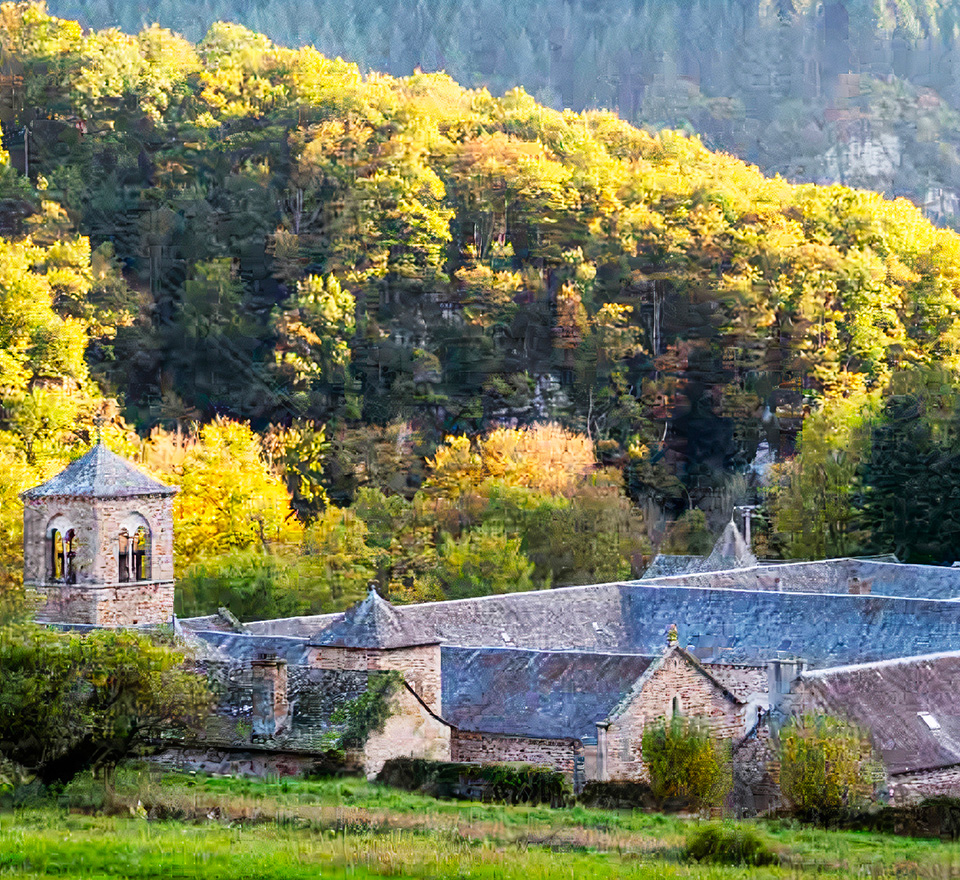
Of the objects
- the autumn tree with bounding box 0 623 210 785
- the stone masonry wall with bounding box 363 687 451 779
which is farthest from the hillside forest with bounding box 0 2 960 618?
the autumn tree with bounding box 0 623 210 785

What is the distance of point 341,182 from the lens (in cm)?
10425

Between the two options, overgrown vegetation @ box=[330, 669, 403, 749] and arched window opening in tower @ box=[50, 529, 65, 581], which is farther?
arched window opening in tower @ box=[50, 529, 65, 581]

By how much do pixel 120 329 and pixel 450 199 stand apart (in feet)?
62.6

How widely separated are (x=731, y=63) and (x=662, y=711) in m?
144

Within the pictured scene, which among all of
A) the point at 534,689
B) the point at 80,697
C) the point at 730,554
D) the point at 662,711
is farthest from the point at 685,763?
the point at 730,554

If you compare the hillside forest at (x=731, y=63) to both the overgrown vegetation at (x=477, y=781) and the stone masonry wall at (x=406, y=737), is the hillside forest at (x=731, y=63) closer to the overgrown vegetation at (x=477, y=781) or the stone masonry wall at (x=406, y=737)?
the stone masonry wall at (x=406, y=737)

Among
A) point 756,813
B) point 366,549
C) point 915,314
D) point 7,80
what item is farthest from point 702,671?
point 7,80

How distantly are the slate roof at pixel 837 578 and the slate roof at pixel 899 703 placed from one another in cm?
1294

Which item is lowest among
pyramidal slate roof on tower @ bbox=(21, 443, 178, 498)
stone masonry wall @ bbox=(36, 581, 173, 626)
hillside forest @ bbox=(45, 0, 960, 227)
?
stone masonry wall @ bbox=(36, 581, 173, 626)

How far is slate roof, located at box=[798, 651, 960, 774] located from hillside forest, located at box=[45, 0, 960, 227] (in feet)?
389

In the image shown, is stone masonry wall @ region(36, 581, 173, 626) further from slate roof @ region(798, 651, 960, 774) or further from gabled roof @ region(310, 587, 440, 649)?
slate roof @ region(798, 651, 960, 774)

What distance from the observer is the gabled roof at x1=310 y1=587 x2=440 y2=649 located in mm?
41906

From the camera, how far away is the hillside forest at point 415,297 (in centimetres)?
8931

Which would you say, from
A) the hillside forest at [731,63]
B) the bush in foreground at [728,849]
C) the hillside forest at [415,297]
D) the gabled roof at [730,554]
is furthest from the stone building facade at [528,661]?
the hillside forest at [731,63]
